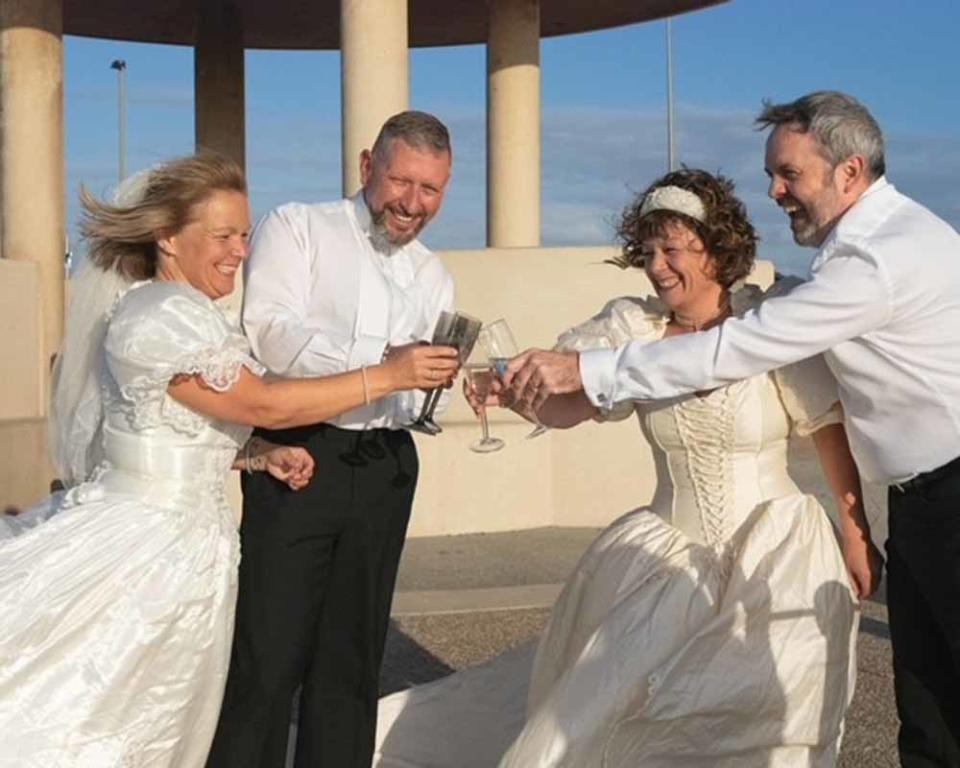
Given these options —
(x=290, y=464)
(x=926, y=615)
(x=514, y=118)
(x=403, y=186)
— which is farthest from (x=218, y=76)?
(x=926, y=615)

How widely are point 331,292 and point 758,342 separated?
131 cm

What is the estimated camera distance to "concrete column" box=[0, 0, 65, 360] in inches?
521

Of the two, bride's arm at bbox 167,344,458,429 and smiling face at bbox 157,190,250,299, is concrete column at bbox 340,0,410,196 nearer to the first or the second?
smiling face at bbox 157,190,250,299

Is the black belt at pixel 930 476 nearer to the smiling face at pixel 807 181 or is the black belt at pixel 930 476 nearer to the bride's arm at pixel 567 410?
the smiling face at pixel 807 181

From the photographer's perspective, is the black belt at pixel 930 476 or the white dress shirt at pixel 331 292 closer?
the black belt at pixel 930 476

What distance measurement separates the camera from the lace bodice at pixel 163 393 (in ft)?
12.7

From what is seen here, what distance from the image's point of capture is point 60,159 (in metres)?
13.6

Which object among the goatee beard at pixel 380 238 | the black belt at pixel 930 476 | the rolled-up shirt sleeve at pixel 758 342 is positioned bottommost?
the black belt at pixel 930 476

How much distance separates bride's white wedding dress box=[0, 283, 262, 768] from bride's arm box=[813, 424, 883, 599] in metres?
1.68

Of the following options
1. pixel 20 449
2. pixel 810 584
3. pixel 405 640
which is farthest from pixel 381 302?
pixel 20 449

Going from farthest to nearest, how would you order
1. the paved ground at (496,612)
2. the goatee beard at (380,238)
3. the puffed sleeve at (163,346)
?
the paved ground at (496,612) → the goatee beard at (380,238) → the puffed sleeve at (163,346)

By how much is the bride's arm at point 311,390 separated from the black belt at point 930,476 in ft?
3.85

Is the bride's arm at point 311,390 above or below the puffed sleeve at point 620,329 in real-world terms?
below

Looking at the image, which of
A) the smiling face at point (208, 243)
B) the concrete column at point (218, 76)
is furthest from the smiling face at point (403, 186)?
the concrete column at point (218, 76)
